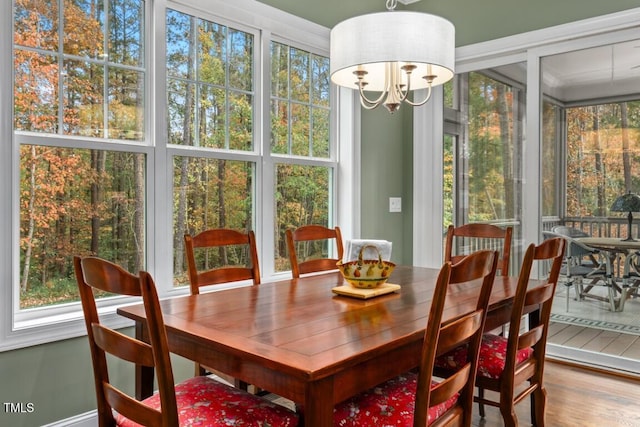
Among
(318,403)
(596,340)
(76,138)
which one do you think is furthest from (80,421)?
(596,340)

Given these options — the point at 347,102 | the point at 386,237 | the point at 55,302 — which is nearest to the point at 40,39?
the point at 55,302

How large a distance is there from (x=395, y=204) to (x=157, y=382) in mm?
2909

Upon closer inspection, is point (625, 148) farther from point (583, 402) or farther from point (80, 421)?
point (80, 421)

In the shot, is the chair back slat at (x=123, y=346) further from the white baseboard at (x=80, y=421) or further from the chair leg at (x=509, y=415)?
the chair leg at (x=509, y=415)

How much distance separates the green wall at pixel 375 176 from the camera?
2.03 m

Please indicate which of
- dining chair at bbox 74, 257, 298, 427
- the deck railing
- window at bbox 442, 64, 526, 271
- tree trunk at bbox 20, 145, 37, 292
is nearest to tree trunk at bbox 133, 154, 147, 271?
tree trunk at bbox 20, 145, 37, 292

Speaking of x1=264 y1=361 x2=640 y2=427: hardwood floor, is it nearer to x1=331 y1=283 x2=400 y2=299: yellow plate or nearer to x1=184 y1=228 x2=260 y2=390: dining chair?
x1=184 y1=228 x2=260 y2=390: dining chair

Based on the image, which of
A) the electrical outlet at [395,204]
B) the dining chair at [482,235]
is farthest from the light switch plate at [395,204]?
the dining chair at [482,235]

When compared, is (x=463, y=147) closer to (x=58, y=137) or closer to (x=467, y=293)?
(x=467, y=293)

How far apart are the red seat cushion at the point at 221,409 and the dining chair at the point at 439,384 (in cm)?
20

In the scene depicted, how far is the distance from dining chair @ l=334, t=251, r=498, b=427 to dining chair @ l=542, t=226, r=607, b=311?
84.1 inches

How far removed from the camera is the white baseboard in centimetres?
211

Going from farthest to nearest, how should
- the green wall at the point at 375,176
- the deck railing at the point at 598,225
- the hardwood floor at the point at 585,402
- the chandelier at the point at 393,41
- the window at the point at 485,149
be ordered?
the window at the point at 485,149 → the deck railing at the point at 598,225 → the hardwood floor at the point at 585,402 → the green wall at the point at 375,176 → the chandelier at the point at 393,41

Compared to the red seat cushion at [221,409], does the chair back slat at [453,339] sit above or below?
above
